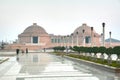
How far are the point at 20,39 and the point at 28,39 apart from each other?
3.56m

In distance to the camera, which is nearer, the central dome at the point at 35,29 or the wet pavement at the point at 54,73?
the wet pavement at the point at 54,73

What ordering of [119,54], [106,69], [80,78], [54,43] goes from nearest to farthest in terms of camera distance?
[80,78] < [106,69] < [119,54] < [54,43]

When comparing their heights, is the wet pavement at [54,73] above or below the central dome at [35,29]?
below

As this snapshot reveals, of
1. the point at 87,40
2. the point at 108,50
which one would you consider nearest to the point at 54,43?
the point at 87,40

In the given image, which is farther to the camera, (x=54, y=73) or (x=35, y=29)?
(x=35, y=29)

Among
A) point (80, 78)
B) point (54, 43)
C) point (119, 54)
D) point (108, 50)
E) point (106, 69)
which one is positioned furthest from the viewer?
point (54, 43)

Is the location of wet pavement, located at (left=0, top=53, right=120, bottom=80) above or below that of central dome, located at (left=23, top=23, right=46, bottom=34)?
below

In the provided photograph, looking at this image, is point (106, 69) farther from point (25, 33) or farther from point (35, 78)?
Answer: point (25, 33)

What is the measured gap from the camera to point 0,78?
12172 millimetres

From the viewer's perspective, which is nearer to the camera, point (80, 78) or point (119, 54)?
point (80, 78)

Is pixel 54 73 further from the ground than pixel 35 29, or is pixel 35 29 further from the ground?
pixel 35 29

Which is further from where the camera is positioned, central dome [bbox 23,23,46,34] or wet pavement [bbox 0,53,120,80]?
central dome [bbox 23,23,46,34]

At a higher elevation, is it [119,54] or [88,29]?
[88,29]

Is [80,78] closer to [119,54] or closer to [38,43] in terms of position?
[119,54]
